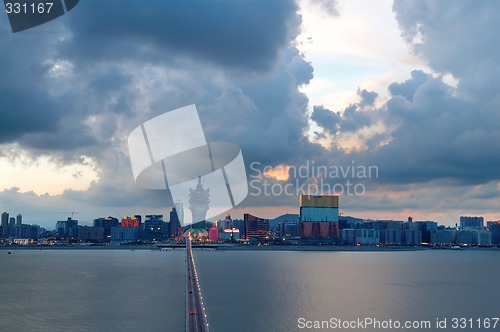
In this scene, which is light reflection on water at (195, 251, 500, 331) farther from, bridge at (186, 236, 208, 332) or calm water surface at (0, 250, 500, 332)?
bridge at (186, 236, 208, 332)

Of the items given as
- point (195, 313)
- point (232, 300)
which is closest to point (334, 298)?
point (232, 300)

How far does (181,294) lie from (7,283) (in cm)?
4590

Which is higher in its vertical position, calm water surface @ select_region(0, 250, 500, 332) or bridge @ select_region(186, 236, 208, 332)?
bridge @ select_region(186, 236, 208, 332)

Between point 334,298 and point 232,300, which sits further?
point 334,298

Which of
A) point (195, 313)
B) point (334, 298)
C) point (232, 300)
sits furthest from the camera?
point (334, 298)

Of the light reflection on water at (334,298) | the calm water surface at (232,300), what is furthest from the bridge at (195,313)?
the light reflection on water at (334,298)

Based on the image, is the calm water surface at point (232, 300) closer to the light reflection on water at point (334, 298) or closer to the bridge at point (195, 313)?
the light reflection on water at point (334, 298)

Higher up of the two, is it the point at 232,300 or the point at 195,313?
the point at 195,313

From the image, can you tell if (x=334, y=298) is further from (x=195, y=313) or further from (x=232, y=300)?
(x=195, y=313)

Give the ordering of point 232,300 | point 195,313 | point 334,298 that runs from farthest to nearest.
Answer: point 334,298 → point 232,300 → point 195,313

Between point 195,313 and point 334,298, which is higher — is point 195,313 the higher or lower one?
the higher one

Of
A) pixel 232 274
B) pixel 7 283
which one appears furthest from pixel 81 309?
pixel 232 274

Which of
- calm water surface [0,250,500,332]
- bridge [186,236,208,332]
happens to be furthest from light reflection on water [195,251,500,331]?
bridge [186,236,208,332]

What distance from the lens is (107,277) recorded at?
379 ft
